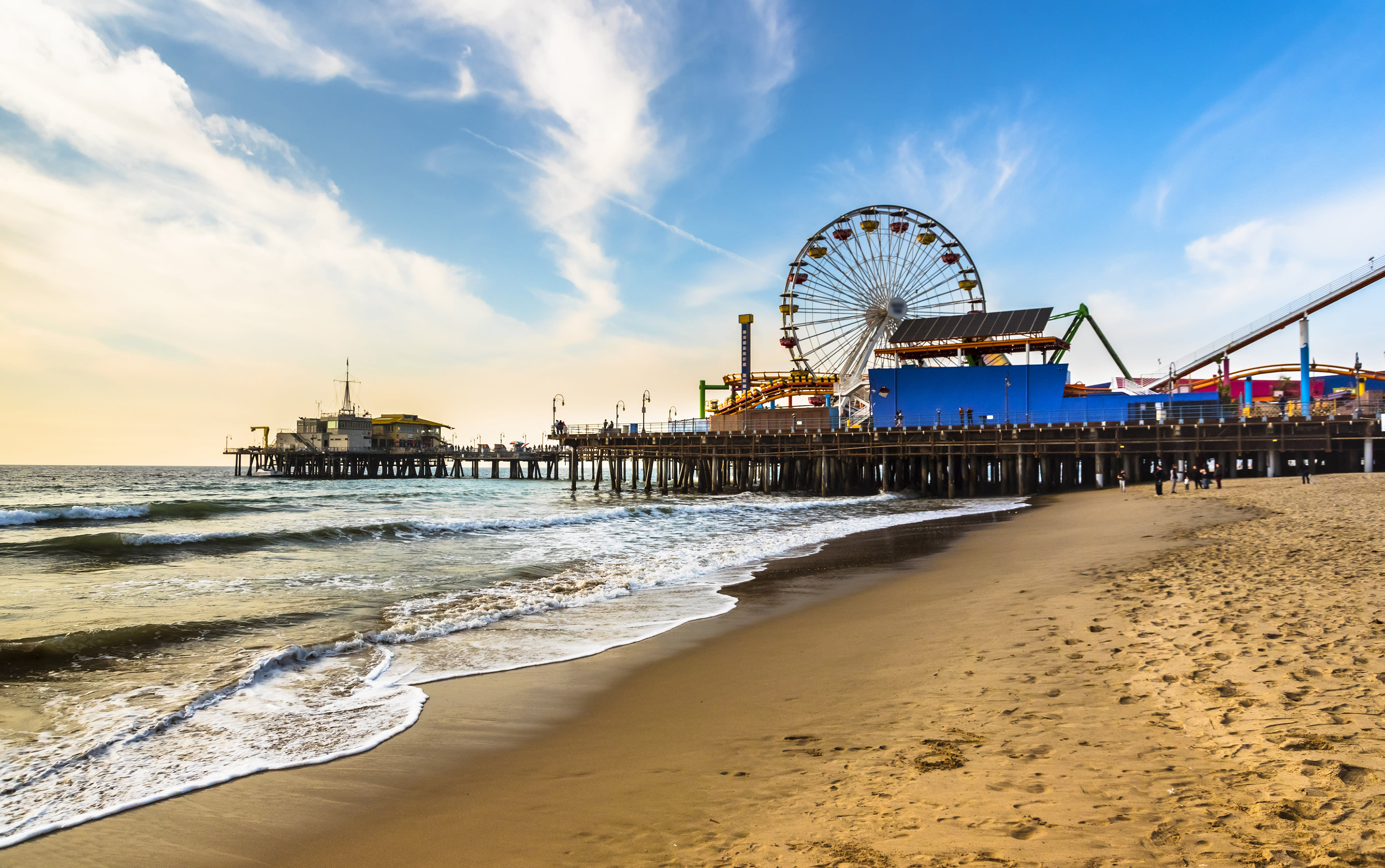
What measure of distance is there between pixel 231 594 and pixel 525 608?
4.71 m

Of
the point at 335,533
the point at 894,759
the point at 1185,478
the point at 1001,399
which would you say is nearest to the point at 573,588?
the point at 894,759

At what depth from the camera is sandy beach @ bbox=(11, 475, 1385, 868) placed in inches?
110

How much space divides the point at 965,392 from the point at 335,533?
34374mm

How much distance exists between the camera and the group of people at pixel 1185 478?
2508 centimetres

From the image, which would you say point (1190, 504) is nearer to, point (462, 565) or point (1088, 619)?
point (1088, 619)

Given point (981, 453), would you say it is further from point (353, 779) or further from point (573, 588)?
point (353, 779)

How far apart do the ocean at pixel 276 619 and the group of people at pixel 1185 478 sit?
8.63m

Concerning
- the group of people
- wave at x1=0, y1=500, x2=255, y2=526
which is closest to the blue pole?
the group of people

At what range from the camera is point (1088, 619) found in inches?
257

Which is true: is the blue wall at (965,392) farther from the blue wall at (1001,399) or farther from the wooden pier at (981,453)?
the wooden pier at (981,453)

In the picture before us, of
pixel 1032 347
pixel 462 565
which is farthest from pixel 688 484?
pixel 462 565

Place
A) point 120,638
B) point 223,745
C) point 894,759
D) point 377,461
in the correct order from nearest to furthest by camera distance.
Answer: point 894,759
point 223,745
point 120,638
point 377,461

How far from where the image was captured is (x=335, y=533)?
18.0 m

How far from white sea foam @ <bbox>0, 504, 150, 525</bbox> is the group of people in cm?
3543
